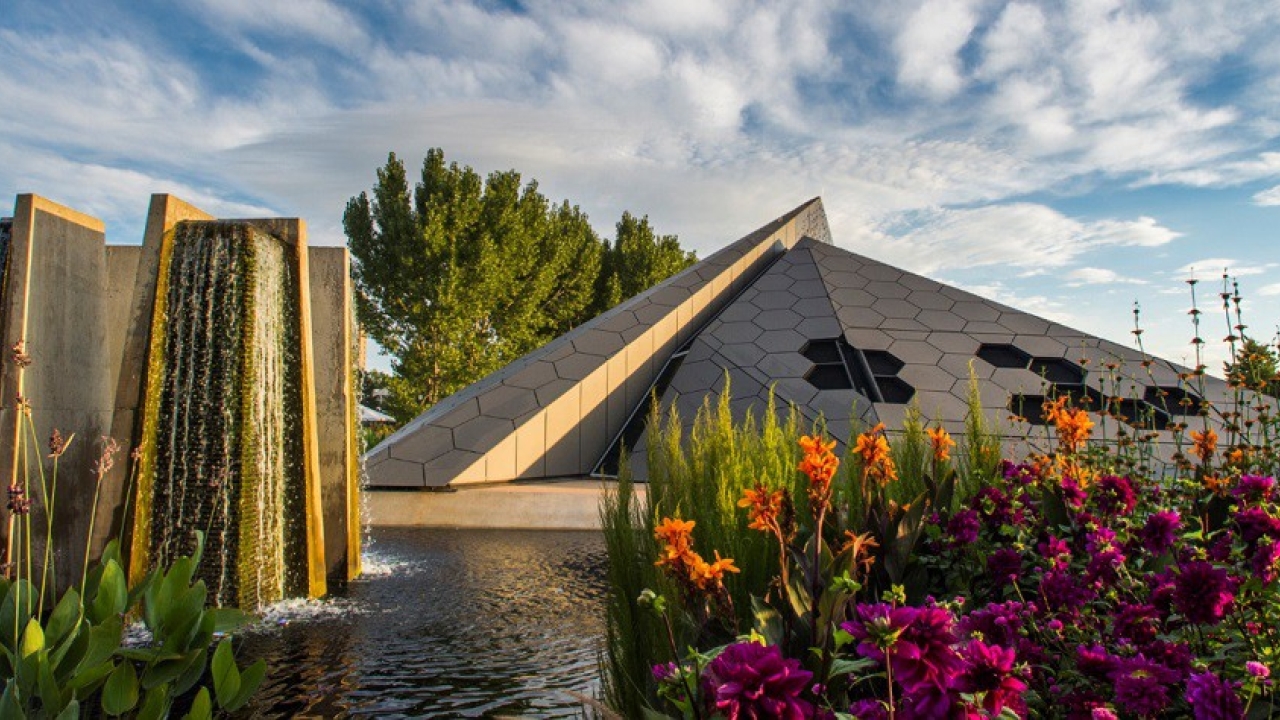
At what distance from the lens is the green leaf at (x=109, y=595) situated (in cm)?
246

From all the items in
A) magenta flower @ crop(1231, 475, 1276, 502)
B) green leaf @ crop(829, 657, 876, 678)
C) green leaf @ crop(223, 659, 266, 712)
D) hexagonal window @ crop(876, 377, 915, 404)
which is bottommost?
green leaf @ crop(223, 659, 266, 712)

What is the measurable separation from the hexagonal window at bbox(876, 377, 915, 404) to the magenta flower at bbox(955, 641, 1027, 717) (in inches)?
379

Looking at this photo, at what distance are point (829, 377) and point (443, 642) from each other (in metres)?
7.86

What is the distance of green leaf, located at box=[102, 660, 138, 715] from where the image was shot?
7.27ft

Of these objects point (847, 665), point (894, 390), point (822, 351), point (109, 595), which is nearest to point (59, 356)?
point (109, 595)

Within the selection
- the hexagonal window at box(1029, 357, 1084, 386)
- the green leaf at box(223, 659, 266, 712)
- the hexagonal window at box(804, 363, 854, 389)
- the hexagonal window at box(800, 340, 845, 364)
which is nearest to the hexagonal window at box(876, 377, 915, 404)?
the hexagonal window at box(804, 363, 854, 389)

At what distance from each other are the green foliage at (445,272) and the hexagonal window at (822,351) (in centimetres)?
1030

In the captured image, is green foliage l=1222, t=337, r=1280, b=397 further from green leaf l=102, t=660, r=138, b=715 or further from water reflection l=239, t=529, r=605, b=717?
green leaf l=102, t=660, r=138, b=715

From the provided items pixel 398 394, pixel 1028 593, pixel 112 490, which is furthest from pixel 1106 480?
pixel 398 394

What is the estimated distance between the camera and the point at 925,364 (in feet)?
36.5

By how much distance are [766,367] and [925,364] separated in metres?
2.21

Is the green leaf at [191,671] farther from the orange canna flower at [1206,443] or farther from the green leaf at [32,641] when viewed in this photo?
the orange canna flower at [1206,443]

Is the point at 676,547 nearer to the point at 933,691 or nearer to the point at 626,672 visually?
the point at 933,691

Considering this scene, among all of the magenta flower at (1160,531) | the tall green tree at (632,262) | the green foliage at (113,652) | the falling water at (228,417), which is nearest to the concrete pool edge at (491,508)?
the falling water at (228,417)
